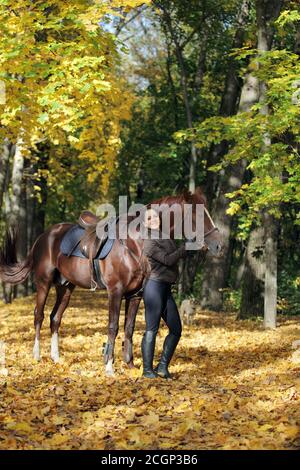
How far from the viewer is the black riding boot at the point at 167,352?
9516mm

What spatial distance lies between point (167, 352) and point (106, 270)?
4.90 ft

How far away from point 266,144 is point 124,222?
237 inches

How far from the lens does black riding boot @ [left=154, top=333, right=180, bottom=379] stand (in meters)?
9.52

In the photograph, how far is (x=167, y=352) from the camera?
9.56 m

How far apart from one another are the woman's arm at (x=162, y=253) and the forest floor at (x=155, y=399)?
5.29 feet

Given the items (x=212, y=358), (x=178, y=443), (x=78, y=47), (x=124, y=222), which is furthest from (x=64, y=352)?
(x=178, y=443)

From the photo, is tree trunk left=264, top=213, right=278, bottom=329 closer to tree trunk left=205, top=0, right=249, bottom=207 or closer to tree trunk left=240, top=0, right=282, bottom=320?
tree trunk left=240, top=0, right=282, bottom=320

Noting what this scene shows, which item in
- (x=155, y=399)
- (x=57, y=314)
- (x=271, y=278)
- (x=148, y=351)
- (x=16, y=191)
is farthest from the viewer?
(x=16, y=191)

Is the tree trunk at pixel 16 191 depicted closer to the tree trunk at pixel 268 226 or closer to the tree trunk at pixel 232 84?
the tree trunk at pixel 232 84

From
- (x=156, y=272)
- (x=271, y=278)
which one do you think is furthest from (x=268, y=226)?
(x=156, y=272)

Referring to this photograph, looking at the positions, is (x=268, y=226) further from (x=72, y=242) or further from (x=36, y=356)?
(x=36, y=356)

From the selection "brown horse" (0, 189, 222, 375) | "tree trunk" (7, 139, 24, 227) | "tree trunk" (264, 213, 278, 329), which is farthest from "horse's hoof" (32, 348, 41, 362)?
"tree trunk" (7, 139, 24, 227)

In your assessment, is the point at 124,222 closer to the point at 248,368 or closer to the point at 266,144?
the point at 248,368

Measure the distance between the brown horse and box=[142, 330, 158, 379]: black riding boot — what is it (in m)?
0.59
